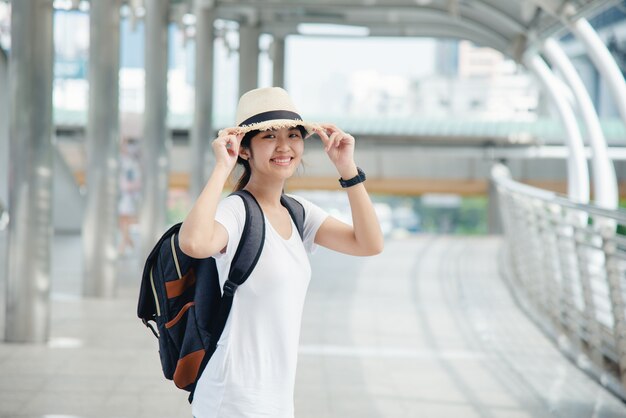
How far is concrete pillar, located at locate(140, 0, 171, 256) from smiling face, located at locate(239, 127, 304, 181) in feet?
30.9

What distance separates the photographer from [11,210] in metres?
7.21

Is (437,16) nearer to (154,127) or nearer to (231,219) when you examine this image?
(154,127)

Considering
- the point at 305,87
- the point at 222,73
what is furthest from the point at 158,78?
the point at 305,87

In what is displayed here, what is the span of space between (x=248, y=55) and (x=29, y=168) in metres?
10.7

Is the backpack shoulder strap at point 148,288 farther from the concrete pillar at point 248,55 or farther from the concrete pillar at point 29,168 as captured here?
the concrete pillar at point 248,55

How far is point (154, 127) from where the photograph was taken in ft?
39.2

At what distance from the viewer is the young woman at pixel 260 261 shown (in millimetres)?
2457

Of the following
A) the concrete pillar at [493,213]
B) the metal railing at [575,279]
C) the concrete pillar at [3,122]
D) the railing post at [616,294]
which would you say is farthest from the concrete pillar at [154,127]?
the concrete pillar at [493,213]

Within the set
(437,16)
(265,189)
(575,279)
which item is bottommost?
(575,279)

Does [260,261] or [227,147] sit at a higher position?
[227,147]

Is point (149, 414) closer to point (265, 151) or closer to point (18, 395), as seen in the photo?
point (18, 395)

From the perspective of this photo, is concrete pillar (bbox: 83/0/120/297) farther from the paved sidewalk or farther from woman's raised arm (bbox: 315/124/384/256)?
woman's raised arm (bbox: 315/124/384/256)

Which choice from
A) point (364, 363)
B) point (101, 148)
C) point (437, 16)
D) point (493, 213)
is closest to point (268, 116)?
point (364, 363)

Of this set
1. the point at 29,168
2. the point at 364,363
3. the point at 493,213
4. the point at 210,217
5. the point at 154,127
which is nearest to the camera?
the point at 210,217
